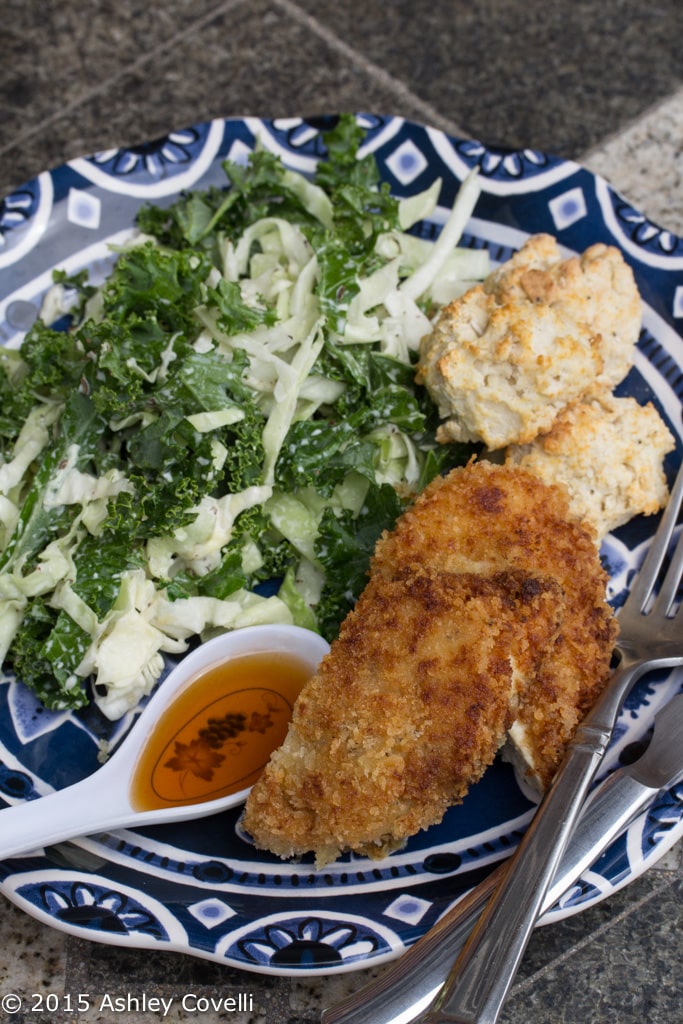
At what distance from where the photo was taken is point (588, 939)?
9.40ft

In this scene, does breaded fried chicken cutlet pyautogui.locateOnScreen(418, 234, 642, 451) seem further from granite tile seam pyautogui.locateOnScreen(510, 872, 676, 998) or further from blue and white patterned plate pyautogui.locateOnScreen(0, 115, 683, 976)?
granite tile seam pyautogui.locateOnScreen(510, 872, 676, 998)

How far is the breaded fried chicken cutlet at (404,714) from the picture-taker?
102 inches

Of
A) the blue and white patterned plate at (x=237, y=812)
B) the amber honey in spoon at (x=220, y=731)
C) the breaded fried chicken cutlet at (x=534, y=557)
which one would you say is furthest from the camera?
the amber honey in spoon at (x=220, y=731)

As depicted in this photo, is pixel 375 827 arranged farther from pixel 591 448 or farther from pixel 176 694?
pixel 591 448

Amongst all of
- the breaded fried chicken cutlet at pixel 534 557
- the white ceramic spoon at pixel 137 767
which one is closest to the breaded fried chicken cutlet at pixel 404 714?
the breaded fried chicken cutlet at pixel 534 557

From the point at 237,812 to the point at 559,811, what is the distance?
974 mm

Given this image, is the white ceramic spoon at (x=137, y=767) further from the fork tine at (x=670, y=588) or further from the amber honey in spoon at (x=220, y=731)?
the fork tine at (x=670, y=588)

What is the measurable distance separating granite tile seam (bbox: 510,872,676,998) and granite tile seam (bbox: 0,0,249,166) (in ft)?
13.9

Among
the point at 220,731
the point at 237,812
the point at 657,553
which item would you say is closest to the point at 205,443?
the point at 220,731

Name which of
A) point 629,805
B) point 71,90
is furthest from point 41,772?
point 71,90

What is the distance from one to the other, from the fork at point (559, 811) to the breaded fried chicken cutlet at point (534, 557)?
7cm

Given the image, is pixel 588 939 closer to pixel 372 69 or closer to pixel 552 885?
pixel 552 885

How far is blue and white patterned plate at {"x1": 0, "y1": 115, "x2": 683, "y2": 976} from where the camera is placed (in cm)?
257

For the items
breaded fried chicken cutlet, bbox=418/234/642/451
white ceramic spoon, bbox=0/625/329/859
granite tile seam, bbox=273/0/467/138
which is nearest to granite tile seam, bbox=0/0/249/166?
granite tile seam, bbox=273/0/467/138
